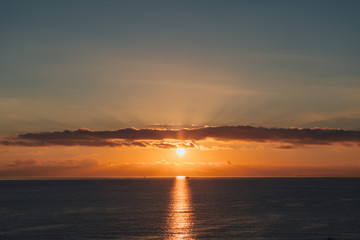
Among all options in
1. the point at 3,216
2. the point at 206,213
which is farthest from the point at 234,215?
the point at 3,216

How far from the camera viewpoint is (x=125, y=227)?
11050 cm

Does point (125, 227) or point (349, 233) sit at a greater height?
point (125, 227)

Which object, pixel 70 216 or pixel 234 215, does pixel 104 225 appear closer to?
pixel 70 216

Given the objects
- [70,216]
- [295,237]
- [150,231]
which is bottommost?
[295,237]

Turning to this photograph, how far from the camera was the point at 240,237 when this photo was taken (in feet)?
314

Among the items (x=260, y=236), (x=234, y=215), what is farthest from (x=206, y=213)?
(x=260, y=236)

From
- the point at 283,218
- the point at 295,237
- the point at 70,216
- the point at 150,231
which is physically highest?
the point at 70,216

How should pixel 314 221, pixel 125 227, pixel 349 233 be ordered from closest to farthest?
pixel 349 233, pixel 125 227, pixel 314 221

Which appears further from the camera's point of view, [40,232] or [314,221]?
[314,221]

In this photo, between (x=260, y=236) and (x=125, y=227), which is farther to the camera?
(x=125, y=227)

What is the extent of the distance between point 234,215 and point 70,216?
58.8m

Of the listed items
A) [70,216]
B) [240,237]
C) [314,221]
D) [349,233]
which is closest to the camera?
[240,237]

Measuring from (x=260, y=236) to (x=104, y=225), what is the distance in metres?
46.2

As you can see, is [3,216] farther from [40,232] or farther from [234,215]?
[234,215]
